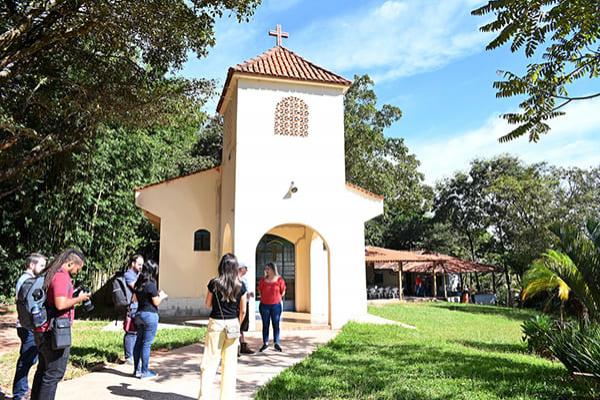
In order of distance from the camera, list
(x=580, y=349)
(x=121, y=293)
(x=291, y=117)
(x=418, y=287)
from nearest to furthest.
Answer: (x=580, y=349) → (x=121, y=293) → (x=291, y=117) → (x=418, y=287)

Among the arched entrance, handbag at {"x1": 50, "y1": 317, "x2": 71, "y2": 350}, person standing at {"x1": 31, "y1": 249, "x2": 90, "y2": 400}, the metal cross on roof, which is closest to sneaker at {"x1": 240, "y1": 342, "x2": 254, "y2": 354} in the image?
person standing at {"x1": 31, "y1": 249, "x2": 90, "y2": 400}

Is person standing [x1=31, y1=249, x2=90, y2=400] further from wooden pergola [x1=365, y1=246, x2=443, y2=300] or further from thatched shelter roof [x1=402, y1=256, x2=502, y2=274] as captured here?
thatched shelter roof [x1=402, y1=256, x2=502, y2=274]

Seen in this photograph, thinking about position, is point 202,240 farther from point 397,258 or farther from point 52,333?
point 397,258

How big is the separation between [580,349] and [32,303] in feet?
21.9

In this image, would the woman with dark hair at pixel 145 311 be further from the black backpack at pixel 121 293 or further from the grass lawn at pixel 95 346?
the grass lawn at pixel 95 346

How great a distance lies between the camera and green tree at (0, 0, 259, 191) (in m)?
8.90

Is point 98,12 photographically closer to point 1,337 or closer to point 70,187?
point 1,337

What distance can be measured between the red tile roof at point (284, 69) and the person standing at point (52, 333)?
8.67m

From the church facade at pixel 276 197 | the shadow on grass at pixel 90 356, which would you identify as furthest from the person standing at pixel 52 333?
the church facade at pixel 276 197

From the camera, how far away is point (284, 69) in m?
12.8

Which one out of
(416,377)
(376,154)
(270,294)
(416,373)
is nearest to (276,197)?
(270,294)

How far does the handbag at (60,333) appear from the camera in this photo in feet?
14.0

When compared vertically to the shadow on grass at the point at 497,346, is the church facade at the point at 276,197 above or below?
above

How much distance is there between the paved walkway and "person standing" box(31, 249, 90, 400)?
3.96 feet
